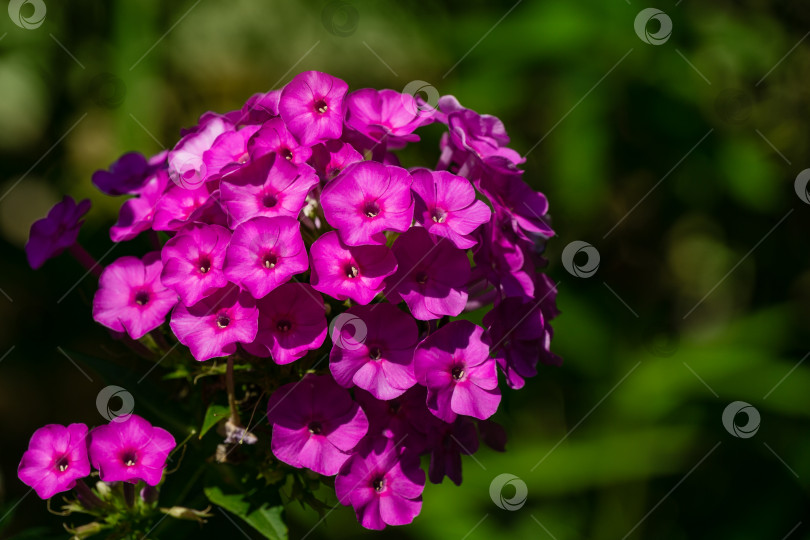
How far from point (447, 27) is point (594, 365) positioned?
147cm

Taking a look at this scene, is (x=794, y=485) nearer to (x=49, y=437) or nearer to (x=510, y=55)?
(x=510, y=55)

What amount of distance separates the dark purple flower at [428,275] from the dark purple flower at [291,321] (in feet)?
0.51

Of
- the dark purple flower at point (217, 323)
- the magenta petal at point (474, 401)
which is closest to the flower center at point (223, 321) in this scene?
the dark purple flower at point (217, 323)

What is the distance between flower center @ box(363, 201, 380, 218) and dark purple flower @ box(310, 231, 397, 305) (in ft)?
0.22

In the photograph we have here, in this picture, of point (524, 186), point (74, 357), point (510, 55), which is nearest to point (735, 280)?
point (510, 55)

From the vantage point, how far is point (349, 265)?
5.18 feet
